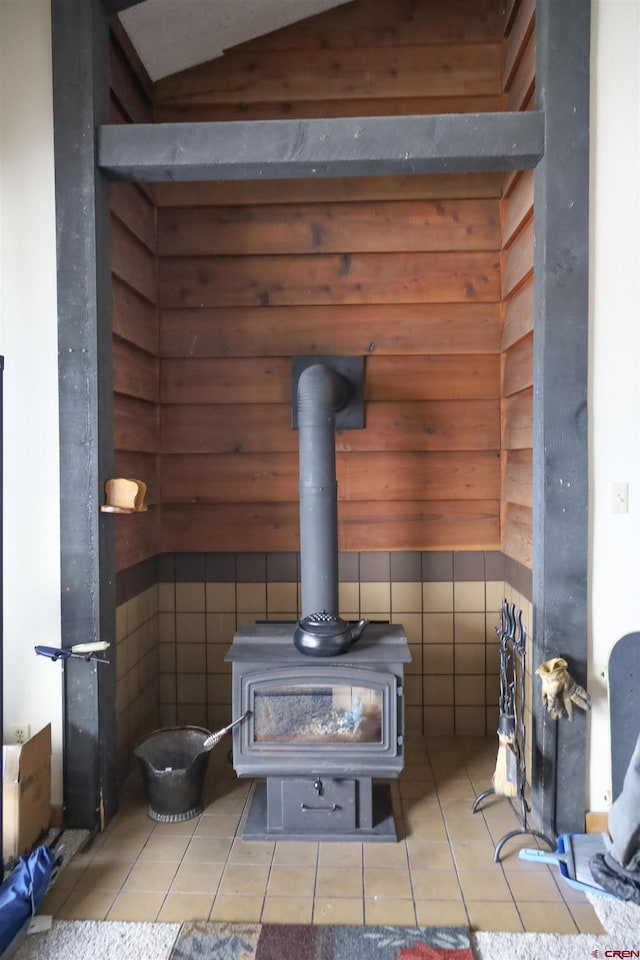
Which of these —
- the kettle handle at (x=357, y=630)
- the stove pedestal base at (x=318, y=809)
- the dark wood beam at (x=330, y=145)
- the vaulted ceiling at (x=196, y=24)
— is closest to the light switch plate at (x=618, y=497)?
the kettle handle at (x=357, y=630)

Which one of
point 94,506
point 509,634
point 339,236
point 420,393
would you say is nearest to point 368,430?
point 420,393

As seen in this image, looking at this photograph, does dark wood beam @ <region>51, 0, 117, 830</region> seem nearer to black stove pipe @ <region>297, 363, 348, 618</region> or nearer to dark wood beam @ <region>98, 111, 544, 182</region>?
dark wood beam @ <region>98, 111, 544, 182</region>

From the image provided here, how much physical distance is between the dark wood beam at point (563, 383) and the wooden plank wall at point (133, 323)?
1522 millimetres

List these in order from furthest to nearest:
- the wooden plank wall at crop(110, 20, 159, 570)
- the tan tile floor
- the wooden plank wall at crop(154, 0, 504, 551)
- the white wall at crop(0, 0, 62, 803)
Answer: the wooden plank wall at crop(154, 0, 504, 551)
the wooden plank wall at crop(110, 20, 159, 570)
the white wall at crop(0, 0, 62, 803)
the tan tile floor

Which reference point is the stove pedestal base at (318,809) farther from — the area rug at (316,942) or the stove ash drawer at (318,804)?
the area rug at (316,942)

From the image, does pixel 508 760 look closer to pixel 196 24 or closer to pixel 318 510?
pixel 318 510

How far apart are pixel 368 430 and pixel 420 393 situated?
281 millimetres

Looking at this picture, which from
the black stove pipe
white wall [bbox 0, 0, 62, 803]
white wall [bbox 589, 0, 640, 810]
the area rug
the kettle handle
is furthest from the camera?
the black stove pipe

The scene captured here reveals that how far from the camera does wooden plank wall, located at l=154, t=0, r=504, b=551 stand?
2945 millimetres

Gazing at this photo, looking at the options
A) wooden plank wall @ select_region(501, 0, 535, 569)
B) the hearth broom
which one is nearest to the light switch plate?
wooden plank wall @ select_region(501, 0, 535, 569)

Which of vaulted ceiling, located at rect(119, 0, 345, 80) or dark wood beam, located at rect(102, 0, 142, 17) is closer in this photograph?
dark wood beam, located at rect(102, 0, 142, 17)

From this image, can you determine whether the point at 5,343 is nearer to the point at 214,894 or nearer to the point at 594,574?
the point at 214,894

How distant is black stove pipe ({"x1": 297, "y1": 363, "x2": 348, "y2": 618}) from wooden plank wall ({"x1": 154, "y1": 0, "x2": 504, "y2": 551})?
53 cm

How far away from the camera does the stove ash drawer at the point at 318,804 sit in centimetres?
233
